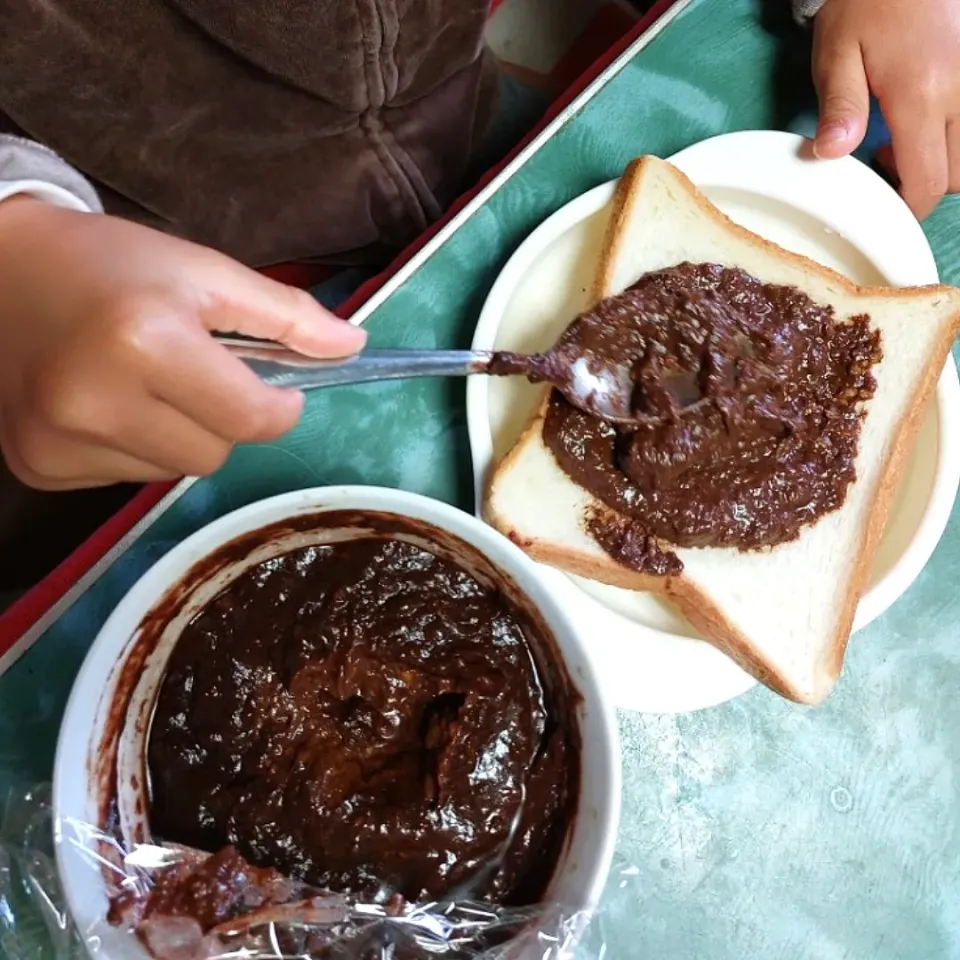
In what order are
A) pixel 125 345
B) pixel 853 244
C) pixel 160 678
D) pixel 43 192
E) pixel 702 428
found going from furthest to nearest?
pixel 853 244 → pixel 702 428 → pixel 160 678 → pixel 43 192 → pixel 125 345

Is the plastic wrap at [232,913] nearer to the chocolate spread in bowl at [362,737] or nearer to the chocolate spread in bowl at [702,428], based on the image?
the chocolate spread in bowl at [362,737]

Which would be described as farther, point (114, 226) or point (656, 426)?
point (656, 426)

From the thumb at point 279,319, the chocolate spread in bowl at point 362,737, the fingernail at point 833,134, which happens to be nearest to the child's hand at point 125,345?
the thumb at point 279,319

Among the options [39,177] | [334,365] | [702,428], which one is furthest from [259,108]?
[702,428]

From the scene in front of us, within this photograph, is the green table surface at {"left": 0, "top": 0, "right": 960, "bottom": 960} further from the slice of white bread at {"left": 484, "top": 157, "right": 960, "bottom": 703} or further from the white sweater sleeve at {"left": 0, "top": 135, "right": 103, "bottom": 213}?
the white sweater sleeve at {"left": 0, "top": 135, "right": 103, "bottom": 213}

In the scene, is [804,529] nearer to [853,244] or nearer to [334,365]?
[853,244]

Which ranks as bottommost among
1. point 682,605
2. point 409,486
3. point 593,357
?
point 682,605

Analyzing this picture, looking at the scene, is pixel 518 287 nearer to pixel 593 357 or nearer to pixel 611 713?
pixel 593 357

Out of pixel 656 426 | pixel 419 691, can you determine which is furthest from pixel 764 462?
pixel 419 691
